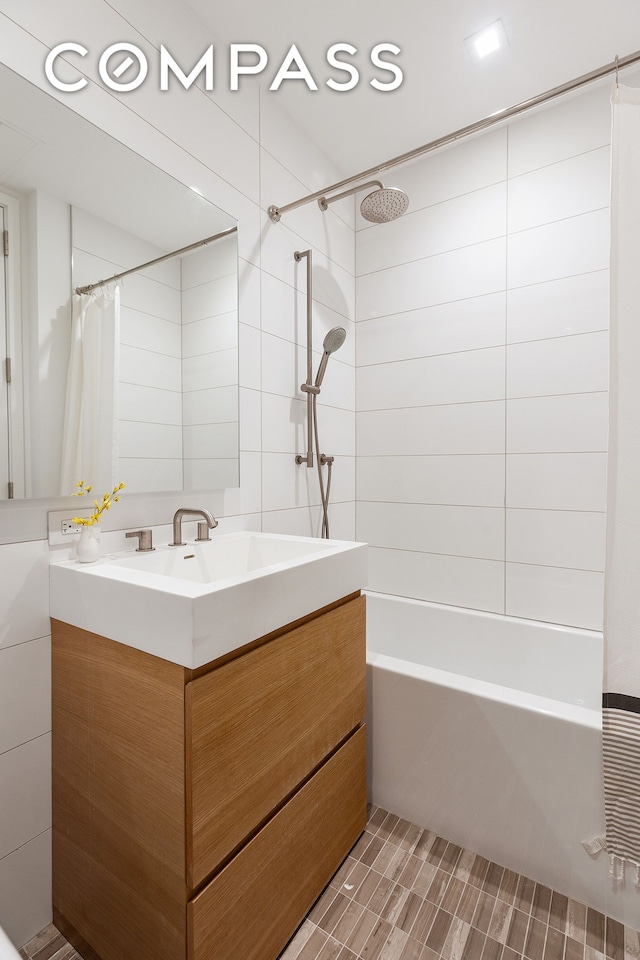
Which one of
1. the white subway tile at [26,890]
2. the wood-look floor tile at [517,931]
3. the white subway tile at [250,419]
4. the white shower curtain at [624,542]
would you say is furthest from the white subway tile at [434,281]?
the white subway tile at [26,890]

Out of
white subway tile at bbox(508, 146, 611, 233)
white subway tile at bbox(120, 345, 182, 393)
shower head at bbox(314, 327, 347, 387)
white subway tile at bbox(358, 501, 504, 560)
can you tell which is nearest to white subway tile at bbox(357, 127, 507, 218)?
white subway tile at bbox(508, 146, 611, 233)

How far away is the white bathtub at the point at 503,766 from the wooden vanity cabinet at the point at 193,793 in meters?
0.32

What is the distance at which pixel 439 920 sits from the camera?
3.87 feet

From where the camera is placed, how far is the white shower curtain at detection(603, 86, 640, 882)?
1126 mm

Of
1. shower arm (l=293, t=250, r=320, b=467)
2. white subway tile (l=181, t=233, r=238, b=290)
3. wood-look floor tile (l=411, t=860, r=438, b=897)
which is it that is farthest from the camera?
shower arm (l=293, t=250, r=320, b=467)

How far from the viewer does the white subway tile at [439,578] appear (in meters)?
2.08

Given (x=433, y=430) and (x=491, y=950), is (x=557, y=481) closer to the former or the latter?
(x=433, y=430)

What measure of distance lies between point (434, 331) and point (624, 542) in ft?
4.54

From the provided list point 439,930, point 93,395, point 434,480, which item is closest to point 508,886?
point 439,930

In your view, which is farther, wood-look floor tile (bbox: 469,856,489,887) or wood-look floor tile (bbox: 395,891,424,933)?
wood-look floor tile (bbox: 469,856,489,887)

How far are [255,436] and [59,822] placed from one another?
4.14 ft

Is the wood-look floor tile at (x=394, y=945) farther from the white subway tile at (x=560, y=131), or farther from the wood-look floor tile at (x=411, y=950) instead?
the white subway tile at (x=560, y=131)

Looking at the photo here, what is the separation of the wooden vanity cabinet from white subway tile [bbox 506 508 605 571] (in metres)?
1.09

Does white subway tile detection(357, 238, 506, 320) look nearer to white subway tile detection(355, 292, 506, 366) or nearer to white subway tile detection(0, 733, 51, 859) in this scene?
white subway tile detection(355, 292, 506, 366)
